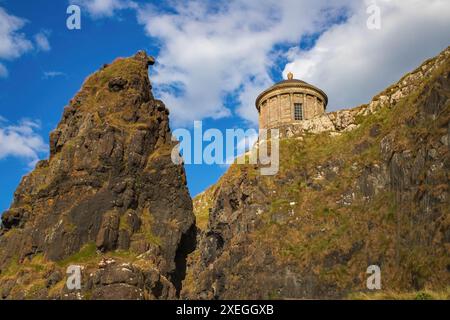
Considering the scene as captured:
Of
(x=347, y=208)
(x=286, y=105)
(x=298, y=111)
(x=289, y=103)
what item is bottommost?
(x=347, y=208)

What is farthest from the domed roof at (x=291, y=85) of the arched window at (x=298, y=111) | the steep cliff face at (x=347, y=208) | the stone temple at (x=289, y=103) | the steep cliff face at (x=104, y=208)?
the steep cliff face at (x=104, y=208)

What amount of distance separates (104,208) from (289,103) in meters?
56.3

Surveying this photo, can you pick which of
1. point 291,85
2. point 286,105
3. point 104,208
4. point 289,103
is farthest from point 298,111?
point 104,208

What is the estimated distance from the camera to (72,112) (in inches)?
2064

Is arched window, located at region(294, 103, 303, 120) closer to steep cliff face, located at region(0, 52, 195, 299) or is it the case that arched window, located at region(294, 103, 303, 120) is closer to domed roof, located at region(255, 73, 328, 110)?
domed roof, located at region(255, 73, 328, 110)

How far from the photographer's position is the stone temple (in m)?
90.7

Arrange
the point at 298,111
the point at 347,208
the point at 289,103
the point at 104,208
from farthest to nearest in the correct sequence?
1. the point at 298,111
2. the point at 289,103
3. the point at 347,208
4. the point at 104,208

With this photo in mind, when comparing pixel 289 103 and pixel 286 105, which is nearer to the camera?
pixel 289 103

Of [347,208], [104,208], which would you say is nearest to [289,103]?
[347,208]

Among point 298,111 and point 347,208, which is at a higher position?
point 298,111

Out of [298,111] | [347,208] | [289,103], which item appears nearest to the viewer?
[347,208]

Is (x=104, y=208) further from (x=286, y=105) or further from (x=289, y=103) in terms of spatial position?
(x=289, y=103)

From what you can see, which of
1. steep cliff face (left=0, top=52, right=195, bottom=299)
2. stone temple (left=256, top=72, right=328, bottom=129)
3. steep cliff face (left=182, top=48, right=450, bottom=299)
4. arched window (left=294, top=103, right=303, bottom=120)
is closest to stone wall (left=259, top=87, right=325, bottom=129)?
stone temple (left=256, top=72, right=328, bottom=129)

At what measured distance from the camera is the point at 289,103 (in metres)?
91.2
